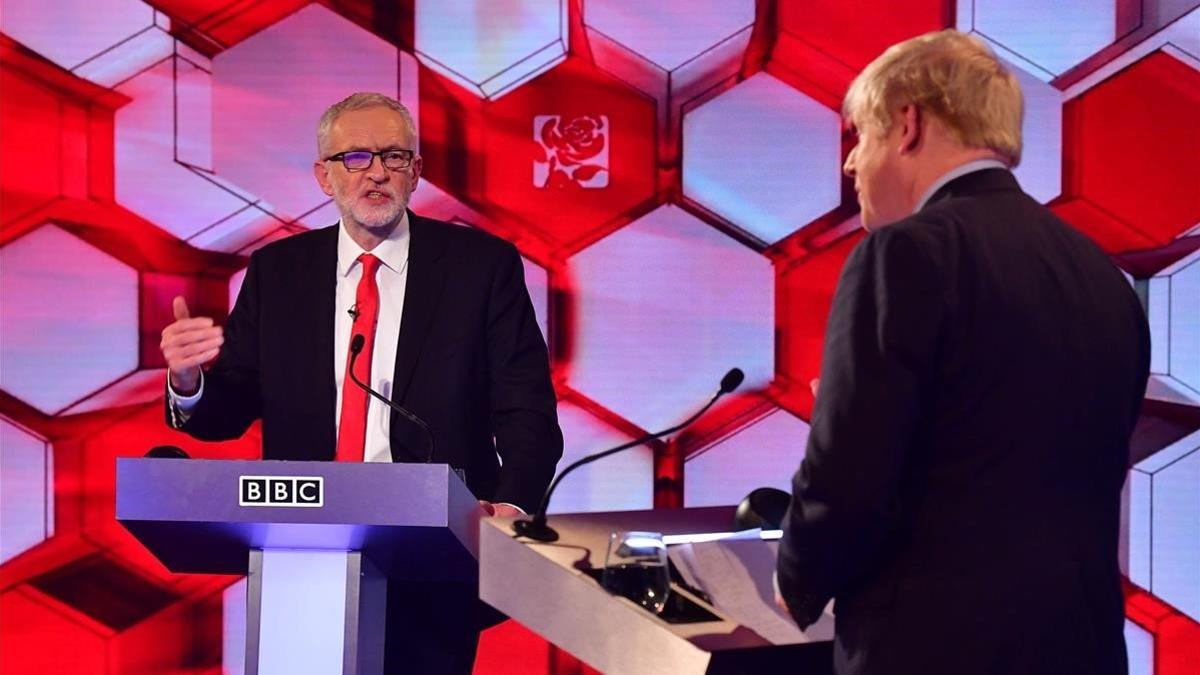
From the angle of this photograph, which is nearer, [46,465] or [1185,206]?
[1185,206]

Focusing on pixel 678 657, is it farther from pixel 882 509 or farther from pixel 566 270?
pixel 566 270

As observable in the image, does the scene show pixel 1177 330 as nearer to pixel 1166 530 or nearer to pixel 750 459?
pixel 1166 530

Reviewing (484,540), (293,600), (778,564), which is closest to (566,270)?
(293,600)

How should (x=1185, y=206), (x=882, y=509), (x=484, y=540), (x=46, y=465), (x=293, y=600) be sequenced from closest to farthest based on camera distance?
1. (x=882, y=509)
2. (x=484, y=540)
3. (x=293, y=600)
4. (x=1185, y=206)
5. (x=46, y=465)

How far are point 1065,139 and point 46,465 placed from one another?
263 cm

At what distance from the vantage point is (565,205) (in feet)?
11.8

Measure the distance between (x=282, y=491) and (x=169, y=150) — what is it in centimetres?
194

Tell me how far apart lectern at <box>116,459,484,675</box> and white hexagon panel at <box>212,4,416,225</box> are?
1592 millimetres

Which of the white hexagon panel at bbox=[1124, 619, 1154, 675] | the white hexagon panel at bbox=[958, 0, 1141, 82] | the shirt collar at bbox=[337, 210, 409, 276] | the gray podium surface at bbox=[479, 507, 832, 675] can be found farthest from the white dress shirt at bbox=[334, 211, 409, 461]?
the white hexagon panel at bbox=[1124, 619, 1154, 675]

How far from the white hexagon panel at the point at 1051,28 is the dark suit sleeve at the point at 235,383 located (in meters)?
1.87

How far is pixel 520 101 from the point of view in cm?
362

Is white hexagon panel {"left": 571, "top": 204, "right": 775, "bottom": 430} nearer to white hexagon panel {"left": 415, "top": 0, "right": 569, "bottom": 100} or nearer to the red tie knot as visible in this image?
white hexagon panel {"left": 415, "top": 0, "right": 569, "bottom": 100}

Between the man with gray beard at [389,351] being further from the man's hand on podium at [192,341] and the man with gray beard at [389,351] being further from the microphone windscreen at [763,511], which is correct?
the microphone windscreen at [763,511]

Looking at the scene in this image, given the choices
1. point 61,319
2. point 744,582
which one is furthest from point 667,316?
point 744,582
